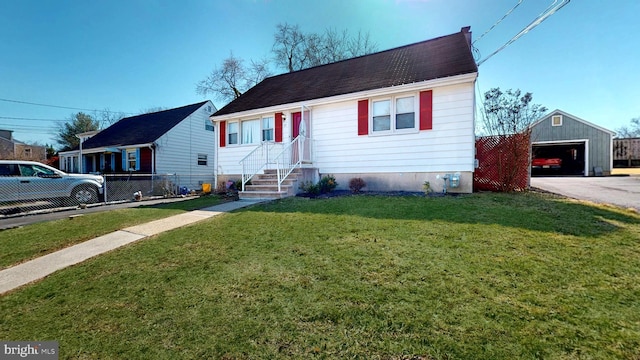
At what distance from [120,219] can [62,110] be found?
36886mm

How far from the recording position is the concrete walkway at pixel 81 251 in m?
3.51

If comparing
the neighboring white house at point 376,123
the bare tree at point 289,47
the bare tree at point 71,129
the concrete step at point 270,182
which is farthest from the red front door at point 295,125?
the bare tree at point 71,129

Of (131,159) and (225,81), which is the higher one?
(225,81)

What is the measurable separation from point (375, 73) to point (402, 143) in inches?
129

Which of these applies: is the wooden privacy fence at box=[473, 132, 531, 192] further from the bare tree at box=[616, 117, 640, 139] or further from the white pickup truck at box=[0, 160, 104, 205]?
the bare tree at box=[616, 117, 640, 139]

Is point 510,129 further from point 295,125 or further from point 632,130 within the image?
point 632,130

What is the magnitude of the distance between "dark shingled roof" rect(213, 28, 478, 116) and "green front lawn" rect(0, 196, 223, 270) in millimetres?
6421

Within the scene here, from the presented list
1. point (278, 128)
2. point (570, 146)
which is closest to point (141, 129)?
point (278, 128)

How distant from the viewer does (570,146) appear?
22.5m

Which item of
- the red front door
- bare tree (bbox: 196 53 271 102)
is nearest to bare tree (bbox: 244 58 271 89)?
bare tree (bbox: 196 53 271 102)

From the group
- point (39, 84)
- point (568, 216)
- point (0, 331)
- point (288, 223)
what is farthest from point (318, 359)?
point (39, 84)

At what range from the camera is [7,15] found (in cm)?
1094

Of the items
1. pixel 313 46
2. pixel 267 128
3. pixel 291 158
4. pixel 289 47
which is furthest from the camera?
pixel 289 47

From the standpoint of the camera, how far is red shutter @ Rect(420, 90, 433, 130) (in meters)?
8.05
